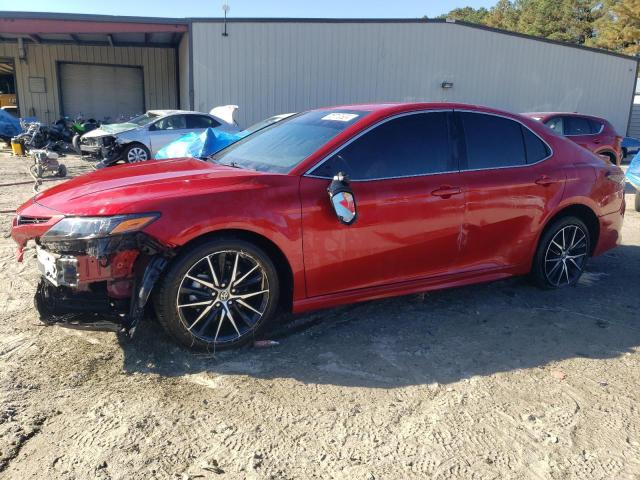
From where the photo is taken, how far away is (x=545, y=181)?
4395 millimetres

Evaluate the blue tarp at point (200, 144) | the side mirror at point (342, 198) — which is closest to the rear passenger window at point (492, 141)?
the side mirror at point (342, 198)

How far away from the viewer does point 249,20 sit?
52.6 feet

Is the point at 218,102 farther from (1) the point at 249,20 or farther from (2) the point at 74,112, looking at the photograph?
(2) the point at 74,112

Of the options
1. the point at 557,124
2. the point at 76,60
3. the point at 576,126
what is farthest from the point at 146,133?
the point at 76,60

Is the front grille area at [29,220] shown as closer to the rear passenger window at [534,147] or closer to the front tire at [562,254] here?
the rear passenger window at [534,147]

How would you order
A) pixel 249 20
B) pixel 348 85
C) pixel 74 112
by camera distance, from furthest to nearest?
1. pixel 74 112
2. pixel 348 85
3. pixel 249 20

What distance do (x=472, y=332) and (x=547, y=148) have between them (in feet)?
5.85

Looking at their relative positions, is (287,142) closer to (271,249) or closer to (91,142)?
(271,249)

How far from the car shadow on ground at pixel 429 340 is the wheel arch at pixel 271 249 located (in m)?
0.32

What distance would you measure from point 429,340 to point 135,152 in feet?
35.3

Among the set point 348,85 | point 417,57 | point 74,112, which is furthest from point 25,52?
point 417,57

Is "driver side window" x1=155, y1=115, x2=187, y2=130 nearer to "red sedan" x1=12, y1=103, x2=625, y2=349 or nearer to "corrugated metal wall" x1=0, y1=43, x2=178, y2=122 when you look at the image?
"red sedan" x1=12, y1=103, x2=625, y2=349

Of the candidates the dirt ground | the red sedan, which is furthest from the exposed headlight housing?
the dirt ground

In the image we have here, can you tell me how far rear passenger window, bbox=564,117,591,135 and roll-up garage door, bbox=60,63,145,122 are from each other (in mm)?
17129
